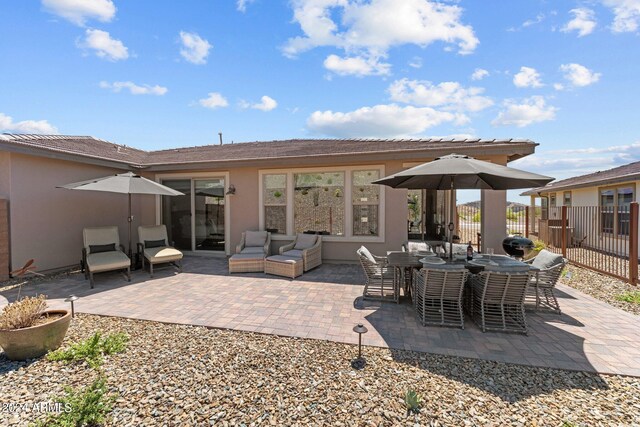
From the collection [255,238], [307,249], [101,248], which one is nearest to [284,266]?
[307,249]

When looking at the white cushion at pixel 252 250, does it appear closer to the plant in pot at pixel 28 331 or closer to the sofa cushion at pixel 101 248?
the sofa cushion at pixel 101 248

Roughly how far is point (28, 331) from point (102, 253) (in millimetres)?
4509

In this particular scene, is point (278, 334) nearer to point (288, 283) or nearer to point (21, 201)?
point (288, 283)

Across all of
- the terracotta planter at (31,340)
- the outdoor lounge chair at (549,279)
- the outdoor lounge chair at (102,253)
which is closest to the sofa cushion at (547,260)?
the outdoor lounge chair at (549,279)

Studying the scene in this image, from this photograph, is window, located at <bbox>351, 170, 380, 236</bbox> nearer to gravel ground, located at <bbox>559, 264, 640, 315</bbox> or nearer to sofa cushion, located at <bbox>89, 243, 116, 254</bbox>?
gravel ground, located at <bbox>559, 264, 640, 315</bbox>

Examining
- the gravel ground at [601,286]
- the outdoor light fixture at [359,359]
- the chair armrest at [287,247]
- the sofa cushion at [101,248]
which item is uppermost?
the sofa cushion at [101,248]

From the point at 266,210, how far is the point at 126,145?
26.3 ft

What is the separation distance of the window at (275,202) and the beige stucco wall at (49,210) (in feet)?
16.9

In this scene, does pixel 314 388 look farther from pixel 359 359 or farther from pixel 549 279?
pixel 549 279

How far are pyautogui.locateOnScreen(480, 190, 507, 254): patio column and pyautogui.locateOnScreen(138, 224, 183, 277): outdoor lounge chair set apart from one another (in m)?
8.33

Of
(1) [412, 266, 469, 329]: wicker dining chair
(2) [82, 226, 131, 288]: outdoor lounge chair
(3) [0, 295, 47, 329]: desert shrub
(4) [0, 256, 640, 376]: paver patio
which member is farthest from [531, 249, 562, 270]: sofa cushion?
(2) [82, 226, 131, 288]: outdoor lounge chair

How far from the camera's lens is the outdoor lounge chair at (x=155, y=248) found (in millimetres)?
7387

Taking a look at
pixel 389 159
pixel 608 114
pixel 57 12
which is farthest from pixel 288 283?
pixel 608 114

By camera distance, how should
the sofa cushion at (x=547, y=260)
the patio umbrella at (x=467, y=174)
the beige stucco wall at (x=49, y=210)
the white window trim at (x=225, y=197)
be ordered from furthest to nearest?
the white window trim at (x=225, y=197) → the beige stucco wall at (x=49, y=210) → the sofa cushion at (x=547, y=260) → the patio umbrella at (x=467, y=174)
